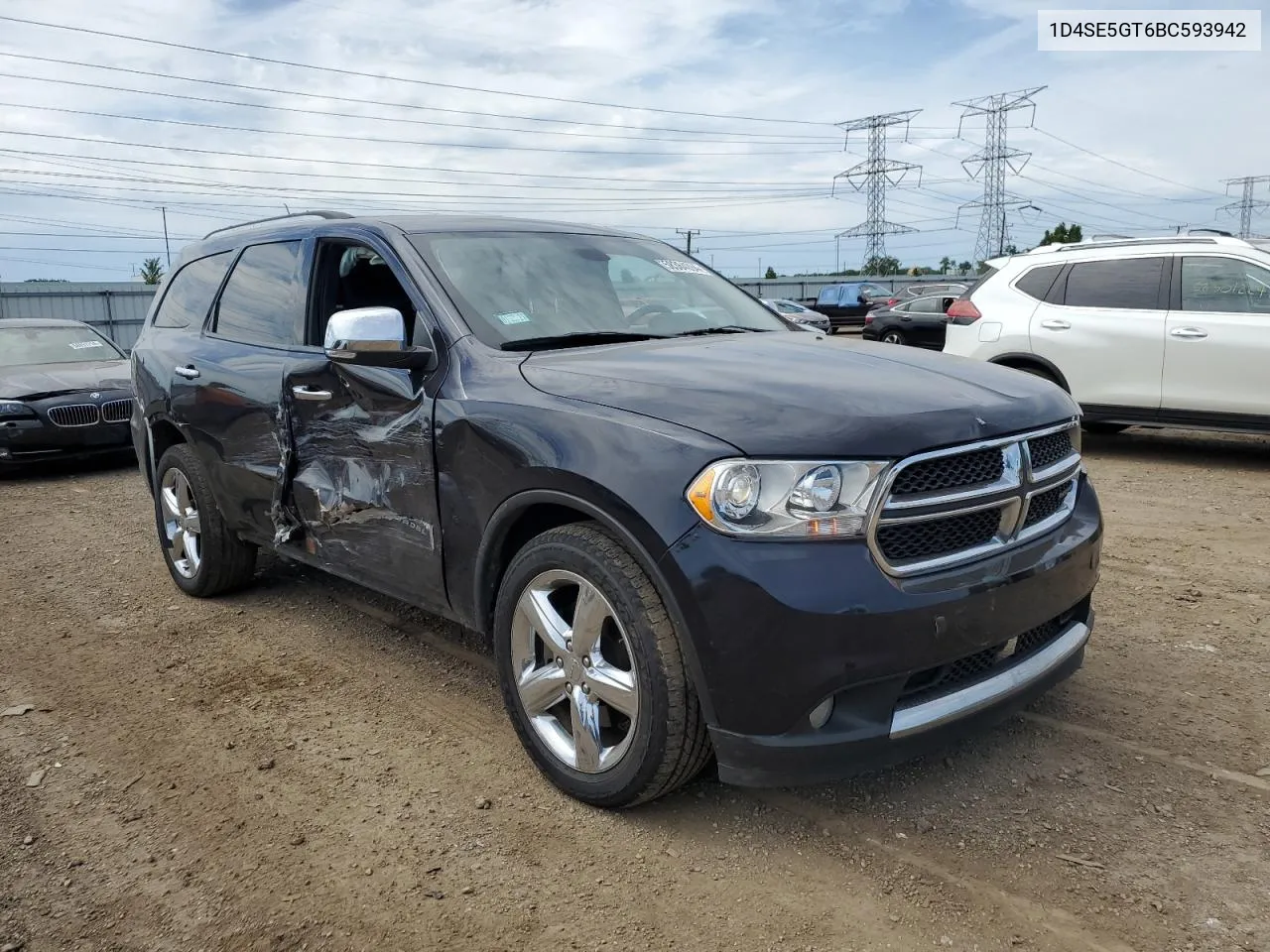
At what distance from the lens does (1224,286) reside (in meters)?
7.69

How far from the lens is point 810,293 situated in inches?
1871

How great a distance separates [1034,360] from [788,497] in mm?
6876

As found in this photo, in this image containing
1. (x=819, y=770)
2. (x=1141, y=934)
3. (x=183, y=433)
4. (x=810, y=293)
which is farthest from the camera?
(x=810, y=293)

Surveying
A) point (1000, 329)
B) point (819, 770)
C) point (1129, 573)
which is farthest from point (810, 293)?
point (819, 770)

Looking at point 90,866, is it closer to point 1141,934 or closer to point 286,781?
point 286,781

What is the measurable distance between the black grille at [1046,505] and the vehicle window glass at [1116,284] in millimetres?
5832

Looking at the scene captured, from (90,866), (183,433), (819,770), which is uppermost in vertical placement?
(183,433)

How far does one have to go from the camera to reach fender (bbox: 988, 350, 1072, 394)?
8.36m

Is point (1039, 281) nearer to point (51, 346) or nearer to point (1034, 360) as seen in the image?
point (1034, 360)

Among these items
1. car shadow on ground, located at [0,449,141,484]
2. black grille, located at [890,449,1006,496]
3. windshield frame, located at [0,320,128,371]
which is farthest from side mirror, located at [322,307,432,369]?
windshield frame, located at [0,320,128,371]

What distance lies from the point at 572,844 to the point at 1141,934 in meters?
1.44

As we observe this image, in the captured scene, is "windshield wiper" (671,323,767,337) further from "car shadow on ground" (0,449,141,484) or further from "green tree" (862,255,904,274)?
"green tree" (862,255,904,274)

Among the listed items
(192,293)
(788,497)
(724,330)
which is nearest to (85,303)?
(192,293)

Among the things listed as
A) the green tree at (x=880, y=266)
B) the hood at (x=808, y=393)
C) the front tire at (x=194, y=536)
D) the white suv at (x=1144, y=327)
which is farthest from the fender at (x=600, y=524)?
the green tree at (x=880, y=266)
